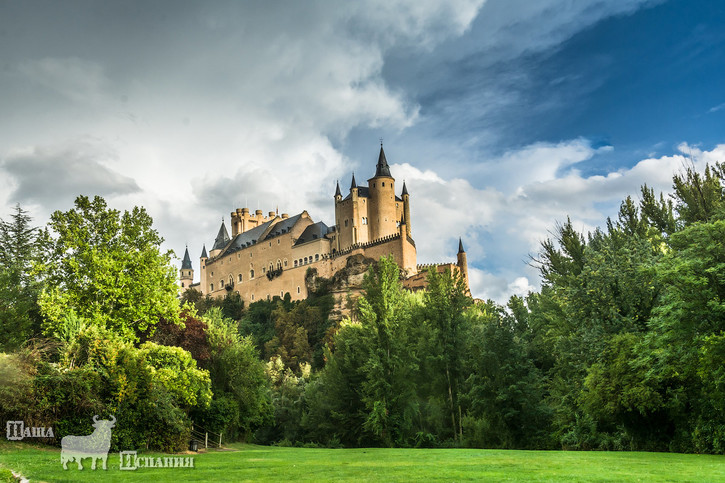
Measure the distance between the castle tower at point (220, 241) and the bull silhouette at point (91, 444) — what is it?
108 metres

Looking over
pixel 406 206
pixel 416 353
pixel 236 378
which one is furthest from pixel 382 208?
pixel 236 378

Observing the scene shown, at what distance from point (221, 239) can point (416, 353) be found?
97.9 m

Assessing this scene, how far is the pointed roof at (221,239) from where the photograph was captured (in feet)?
424

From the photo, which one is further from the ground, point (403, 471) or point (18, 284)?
point (18, 284)

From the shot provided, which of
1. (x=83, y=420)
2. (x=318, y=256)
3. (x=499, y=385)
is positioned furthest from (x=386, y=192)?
(x=83, y=420)

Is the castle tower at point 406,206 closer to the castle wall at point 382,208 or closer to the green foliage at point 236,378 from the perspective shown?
the castle wall at point 382,208

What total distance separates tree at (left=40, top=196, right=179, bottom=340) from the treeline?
82 mm

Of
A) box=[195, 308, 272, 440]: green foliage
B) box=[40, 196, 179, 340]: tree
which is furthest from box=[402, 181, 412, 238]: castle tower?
box=[40, 196, 179, 340]: tree

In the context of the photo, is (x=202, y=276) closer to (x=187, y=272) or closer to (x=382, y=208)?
(x=187, y=272)

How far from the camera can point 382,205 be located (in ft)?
316

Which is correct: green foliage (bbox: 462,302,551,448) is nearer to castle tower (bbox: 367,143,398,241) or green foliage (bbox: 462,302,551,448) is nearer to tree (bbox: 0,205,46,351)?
tree (bbox: 0,205,46,351)

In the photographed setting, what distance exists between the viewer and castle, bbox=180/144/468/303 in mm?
90875

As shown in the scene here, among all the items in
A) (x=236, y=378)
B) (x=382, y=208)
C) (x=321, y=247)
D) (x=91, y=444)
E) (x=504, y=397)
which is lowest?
(x=91, y=444)

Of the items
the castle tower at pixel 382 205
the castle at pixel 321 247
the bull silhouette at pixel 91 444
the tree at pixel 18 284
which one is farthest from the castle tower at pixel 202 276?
the bull silhouette at pixel 91 444
